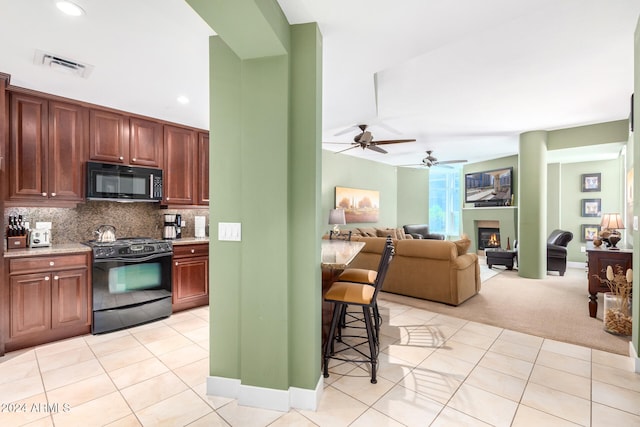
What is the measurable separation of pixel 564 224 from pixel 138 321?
860 cm

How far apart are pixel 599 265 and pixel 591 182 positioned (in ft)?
14.0

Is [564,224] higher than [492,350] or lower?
higher

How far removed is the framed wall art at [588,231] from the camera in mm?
6445

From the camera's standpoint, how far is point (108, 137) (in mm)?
3398

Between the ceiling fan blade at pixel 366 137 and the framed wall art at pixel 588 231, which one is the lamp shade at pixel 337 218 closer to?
the ceiling fan blade at pixel 366 137

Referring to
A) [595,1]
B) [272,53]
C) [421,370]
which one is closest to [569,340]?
[421,370]

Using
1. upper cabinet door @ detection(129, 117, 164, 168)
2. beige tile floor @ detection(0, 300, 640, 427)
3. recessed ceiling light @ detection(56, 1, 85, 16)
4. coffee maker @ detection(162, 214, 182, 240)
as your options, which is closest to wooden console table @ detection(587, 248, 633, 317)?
beige tile floor @ detection(0, 300, 640, 427)

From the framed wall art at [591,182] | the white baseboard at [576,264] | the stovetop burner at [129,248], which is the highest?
the framed wall art at [591,182]

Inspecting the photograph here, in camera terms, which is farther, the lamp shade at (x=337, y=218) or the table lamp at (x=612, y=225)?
the lamp shade at (x=337, y=218)

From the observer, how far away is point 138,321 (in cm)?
329

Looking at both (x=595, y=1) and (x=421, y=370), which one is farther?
(x=421, y=370)

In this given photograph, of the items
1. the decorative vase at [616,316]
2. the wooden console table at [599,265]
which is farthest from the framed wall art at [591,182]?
the decorative vase at [616,316]

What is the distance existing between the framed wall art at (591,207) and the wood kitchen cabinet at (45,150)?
30.2 feet

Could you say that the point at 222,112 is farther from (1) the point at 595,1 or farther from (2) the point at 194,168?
(1) the point at 595,1
